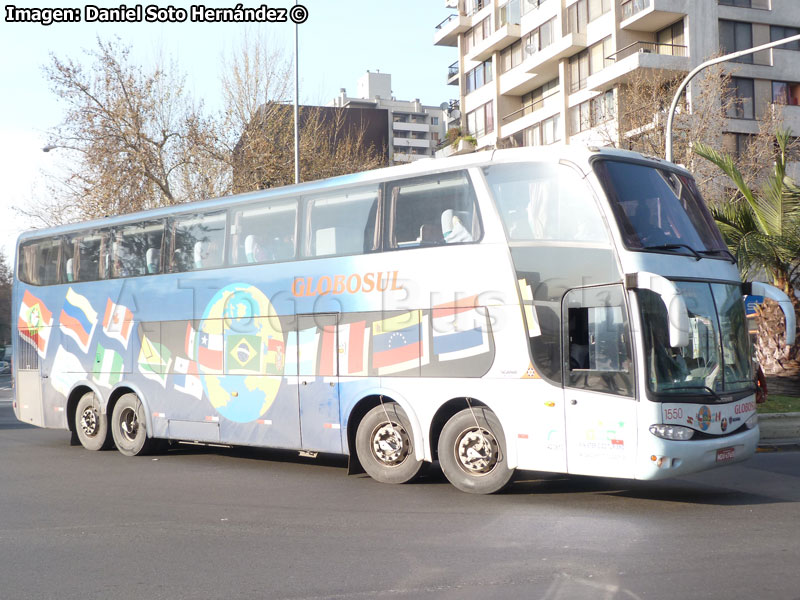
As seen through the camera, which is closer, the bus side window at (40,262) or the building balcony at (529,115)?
the bus side window at (40,262)

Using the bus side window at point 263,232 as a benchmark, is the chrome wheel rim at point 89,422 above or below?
below

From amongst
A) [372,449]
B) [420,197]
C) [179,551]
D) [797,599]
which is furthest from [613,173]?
[179,551]

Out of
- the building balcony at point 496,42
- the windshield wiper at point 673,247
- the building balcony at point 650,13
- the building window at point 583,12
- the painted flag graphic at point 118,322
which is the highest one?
the building balcony at point 496,42

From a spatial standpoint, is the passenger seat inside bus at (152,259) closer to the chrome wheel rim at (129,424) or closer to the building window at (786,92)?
the chrome wheel rim at (129,424)

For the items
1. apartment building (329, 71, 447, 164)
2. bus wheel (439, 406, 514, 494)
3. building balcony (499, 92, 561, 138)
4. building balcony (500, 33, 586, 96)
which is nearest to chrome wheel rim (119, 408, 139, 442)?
bus wheel (439, 406, 514, 494)

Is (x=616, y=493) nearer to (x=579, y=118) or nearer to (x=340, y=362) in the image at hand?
(x=340, y=362)

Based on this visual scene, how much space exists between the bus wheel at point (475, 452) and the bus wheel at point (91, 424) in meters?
7.17

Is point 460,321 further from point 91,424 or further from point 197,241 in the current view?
point 91,424

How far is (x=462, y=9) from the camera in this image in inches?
2205

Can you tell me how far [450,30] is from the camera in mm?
55812

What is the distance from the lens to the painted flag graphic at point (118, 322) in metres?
14.6

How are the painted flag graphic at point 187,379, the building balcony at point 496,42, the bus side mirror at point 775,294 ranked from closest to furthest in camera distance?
the bus side mirror at point 775,294 → the painted flag graphic at point 187,379 → the building balcony at point 496,42

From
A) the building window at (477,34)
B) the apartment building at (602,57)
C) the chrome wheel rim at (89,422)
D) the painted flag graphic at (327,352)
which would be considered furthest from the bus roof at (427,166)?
the building window at (477,34)

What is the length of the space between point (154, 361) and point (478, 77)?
4300 cm
